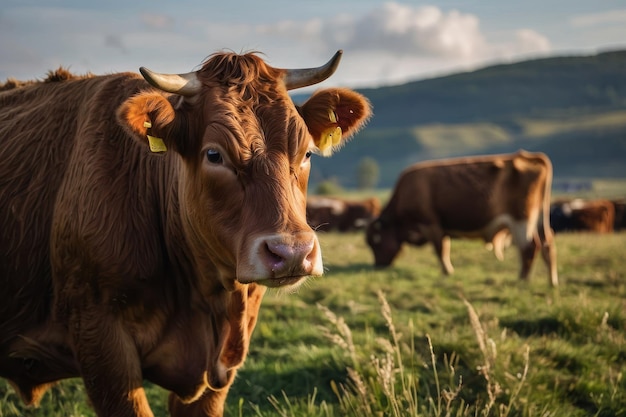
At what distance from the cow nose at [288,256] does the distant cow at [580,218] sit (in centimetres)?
2984

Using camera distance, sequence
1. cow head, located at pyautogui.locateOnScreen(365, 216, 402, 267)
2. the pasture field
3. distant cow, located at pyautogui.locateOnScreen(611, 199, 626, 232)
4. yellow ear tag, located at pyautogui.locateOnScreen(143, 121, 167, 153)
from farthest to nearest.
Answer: distant cow, located at pyautogui.locateOnScreen(611, 199, 626, 232)
cow head, located at pyautogui.locateOnScreen(365, 216, 402, 267)
the pasture field
yellow ear tag, located at pyautogui.locateOnScreen(143, 121, 167, 153)

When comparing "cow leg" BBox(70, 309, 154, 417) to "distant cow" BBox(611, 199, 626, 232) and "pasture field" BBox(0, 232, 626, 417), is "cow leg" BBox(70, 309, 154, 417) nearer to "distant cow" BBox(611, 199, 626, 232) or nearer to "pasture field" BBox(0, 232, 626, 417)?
"pasture field" BBox(0, 232, 626, 417)

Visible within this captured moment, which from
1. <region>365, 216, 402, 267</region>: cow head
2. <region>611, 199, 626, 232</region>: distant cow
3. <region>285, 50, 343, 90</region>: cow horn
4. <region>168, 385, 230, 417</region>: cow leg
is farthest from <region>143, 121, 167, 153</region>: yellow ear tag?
<region>611, 199, 626, 232</region>: distant cow

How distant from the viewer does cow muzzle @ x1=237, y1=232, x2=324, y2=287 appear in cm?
306

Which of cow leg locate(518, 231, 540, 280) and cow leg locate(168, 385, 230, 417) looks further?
cow leg locate(518, 231, 540, 280)

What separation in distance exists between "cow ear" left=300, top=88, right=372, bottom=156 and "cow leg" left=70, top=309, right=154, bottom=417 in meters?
1.57

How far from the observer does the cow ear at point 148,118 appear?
3.44m

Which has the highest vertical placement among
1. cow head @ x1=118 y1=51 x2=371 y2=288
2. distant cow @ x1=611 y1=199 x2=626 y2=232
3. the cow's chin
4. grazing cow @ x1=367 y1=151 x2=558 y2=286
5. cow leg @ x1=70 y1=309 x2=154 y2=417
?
cow head @ x1=118 y1=51 x2=371 y2=288

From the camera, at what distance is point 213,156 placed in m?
3.46

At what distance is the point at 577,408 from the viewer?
4.98 meters

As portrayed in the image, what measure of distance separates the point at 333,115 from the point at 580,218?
95.4 ft

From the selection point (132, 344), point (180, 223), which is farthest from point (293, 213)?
point (132, 344)

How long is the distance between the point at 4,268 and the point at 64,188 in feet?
2.09

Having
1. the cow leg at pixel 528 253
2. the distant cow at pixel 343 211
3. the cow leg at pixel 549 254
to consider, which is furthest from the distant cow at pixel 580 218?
the cow leg at pixel 528 253
